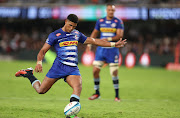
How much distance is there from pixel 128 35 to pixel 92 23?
3.54 m

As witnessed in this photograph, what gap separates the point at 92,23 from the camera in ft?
101

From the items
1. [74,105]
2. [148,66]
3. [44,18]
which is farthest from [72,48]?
[44,18]

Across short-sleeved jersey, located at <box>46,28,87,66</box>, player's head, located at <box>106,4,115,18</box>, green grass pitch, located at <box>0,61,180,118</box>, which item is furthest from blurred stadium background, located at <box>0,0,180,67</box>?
short-sleeved jersey, located at <box>46,28,87,66</box>

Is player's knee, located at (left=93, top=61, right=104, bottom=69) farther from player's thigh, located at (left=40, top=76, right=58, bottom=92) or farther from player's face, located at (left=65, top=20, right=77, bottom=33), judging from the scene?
player's face, located at (left=65, top=20, right=77, bottom=33)

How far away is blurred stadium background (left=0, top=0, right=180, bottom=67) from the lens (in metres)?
26.4

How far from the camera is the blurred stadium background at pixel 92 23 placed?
2642 centimetres

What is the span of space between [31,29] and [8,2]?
3.44m

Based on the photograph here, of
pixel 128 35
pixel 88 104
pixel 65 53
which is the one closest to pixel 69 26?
pixel 65 53

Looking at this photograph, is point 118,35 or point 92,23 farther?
point 92,23

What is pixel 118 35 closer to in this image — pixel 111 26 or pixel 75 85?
pixel 111 26

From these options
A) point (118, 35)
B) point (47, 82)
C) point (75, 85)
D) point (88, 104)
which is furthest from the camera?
point (118, 35)

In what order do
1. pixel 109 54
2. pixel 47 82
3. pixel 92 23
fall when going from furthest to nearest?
pixel 92 23 → pixel 109 54 → pixel 47 82

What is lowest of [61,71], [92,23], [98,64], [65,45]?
[92,23]

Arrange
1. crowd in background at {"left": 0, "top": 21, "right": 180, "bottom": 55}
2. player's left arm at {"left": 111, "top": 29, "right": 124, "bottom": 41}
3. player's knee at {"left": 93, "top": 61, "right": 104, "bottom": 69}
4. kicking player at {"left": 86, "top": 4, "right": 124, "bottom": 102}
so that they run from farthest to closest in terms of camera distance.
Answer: crowd in background at {"left": 0, "top": 21, "right": 180, "bottom": 55} → player's knee at {"left": 93, "top": 61, "right": 104, "bottom": 69} → kicking player at {"left": 86, "top": 4, "right": 124, "bottom": 102} → player's left arm at {"left": 111, "top": 29, "right": 124, "bottom": 41}
